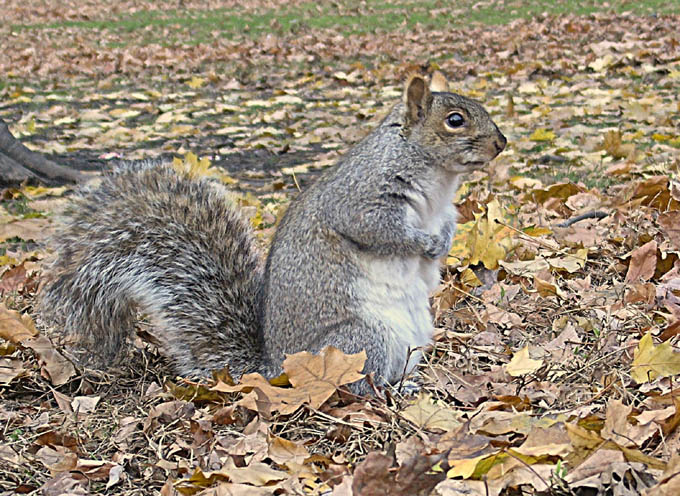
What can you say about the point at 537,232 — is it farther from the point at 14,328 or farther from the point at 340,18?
the point at 340,18

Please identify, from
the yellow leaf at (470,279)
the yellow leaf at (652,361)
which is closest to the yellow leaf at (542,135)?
the yellow leaf at (470,279)

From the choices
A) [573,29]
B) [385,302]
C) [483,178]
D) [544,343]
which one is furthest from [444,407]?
[573,29]

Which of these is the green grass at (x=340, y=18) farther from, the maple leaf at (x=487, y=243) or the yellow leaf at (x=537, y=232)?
the maple leaf at (x=487, y=243)

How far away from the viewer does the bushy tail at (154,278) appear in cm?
241

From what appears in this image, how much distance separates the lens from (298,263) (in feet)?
7.98

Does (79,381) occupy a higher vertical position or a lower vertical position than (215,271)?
lower

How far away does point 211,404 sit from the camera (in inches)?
93.3

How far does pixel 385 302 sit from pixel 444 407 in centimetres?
36

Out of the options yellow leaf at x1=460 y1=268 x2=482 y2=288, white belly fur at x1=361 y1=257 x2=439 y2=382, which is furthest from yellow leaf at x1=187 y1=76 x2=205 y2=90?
white belly fur at x1=361 y1=257 x2=439 y2=382

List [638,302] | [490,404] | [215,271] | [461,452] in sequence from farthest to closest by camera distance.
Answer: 1. [638,302]
2. [215,271]
3. [490,404]
4. [461,452]

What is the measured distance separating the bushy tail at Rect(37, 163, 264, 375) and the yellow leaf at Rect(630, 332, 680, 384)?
107 cm

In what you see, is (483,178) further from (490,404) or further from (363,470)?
(363,470)

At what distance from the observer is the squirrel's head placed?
8.25 feet

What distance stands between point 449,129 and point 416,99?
0.45 ft
